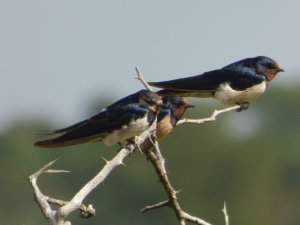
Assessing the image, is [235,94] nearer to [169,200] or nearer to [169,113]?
[169,113]

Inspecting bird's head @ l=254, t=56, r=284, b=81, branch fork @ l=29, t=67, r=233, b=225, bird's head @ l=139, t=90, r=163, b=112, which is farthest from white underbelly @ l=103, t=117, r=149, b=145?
bird's head @ l=254, t=56, r=284, b=81

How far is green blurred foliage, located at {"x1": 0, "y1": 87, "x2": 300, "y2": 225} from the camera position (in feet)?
165

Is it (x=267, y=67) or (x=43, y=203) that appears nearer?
(x=43, y=203)

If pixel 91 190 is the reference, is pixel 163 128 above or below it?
below

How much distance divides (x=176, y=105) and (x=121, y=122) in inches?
60.1

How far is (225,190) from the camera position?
54.9 m

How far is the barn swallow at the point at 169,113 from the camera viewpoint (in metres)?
10.7

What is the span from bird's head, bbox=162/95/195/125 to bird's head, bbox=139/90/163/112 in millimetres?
1042

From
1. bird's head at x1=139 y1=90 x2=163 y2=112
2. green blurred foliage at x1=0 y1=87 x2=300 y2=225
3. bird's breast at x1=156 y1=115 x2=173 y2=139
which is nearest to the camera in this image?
bird's head at x1=139 y1=90 x2=163 y2=112

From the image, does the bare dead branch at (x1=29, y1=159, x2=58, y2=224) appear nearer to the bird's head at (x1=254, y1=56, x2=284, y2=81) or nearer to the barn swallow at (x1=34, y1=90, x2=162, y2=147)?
the barn swallow at (x1=34, y1=90, x2=162, y2=147)

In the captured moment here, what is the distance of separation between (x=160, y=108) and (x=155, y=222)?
1547 inches

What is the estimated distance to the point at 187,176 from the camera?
180 feet

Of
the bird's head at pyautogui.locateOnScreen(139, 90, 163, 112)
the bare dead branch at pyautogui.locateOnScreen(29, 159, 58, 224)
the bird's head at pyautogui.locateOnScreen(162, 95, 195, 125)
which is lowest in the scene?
the bird's head at pyautogui.locateOnScreen(162, 95, 195, 125)

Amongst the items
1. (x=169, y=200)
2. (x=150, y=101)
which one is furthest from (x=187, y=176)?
(x=169, y=200)
